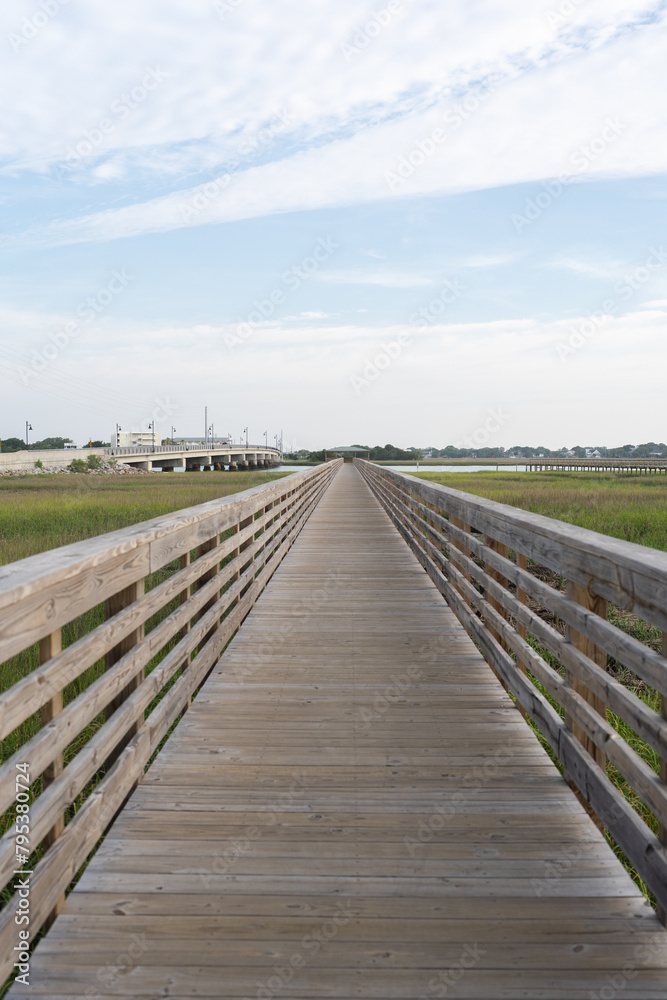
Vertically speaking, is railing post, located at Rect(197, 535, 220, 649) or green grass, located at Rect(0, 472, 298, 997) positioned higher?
railing post, located at Rect(197, 535, 220, 649)

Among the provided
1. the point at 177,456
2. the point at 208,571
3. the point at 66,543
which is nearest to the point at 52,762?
the point at 208,571

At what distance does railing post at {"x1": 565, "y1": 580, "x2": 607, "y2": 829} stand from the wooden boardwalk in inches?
10.6

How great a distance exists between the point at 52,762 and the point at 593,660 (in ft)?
6.85

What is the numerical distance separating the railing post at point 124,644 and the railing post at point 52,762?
2.01 feet

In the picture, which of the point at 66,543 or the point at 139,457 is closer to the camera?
the point at 66,543

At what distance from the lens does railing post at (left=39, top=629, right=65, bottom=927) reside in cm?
209

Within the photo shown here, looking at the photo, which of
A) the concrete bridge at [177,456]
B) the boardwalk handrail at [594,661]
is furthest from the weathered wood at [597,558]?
the concrete bridge at [177,456]

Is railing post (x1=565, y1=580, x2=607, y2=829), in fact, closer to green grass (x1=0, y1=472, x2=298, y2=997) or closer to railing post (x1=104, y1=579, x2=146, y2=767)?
railing post (x1=104, y1=579, x2=146, y2=767)

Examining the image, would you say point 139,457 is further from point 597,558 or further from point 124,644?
point 597,558

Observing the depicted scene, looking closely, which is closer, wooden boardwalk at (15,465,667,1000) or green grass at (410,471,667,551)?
wooden boardwalk at (15,465,667,1000)

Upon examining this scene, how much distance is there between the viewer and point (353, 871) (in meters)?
2.36

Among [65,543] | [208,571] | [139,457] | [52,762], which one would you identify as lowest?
[65,543]

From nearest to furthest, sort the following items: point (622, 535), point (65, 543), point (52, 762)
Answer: point (52, 762) → point (622, 535) → point (65, 543)

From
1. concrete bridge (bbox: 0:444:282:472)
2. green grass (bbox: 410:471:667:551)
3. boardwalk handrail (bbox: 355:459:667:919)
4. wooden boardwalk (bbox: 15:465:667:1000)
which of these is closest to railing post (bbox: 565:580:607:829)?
boardwalk handrail (bbox: 355:459:667:919)
